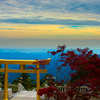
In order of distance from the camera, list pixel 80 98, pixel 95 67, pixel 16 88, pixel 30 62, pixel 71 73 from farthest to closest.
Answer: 1. pixel 16 88
2. pixel 30 62
3. pixel 71 73
4. pixel 80 98
5. pixel 95 67

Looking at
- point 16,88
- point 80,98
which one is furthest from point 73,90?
point 16,88

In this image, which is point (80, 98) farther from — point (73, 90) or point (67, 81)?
point (67, 81)

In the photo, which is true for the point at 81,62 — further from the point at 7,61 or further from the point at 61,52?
the point at 7,61

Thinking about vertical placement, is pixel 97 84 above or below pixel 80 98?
above

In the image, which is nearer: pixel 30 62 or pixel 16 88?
pixel 30 62

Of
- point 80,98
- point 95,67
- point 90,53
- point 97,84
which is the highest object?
point 90,53

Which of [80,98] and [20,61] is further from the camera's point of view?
[20,61]

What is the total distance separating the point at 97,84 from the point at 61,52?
6.60 ft

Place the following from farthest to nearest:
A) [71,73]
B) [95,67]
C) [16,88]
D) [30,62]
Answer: [16,88]
[30,62]
[71,73]
[95,67]

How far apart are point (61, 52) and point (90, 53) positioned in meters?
1.20

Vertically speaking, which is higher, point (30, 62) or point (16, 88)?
point (30, 62)

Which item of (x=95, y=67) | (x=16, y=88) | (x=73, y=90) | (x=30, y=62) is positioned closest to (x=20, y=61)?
(x=30, y=62)

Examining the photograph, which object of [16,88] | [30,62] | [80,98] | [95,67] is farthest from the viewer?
[16,88]

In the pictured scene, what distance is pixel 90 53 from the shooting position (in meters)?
8.09
